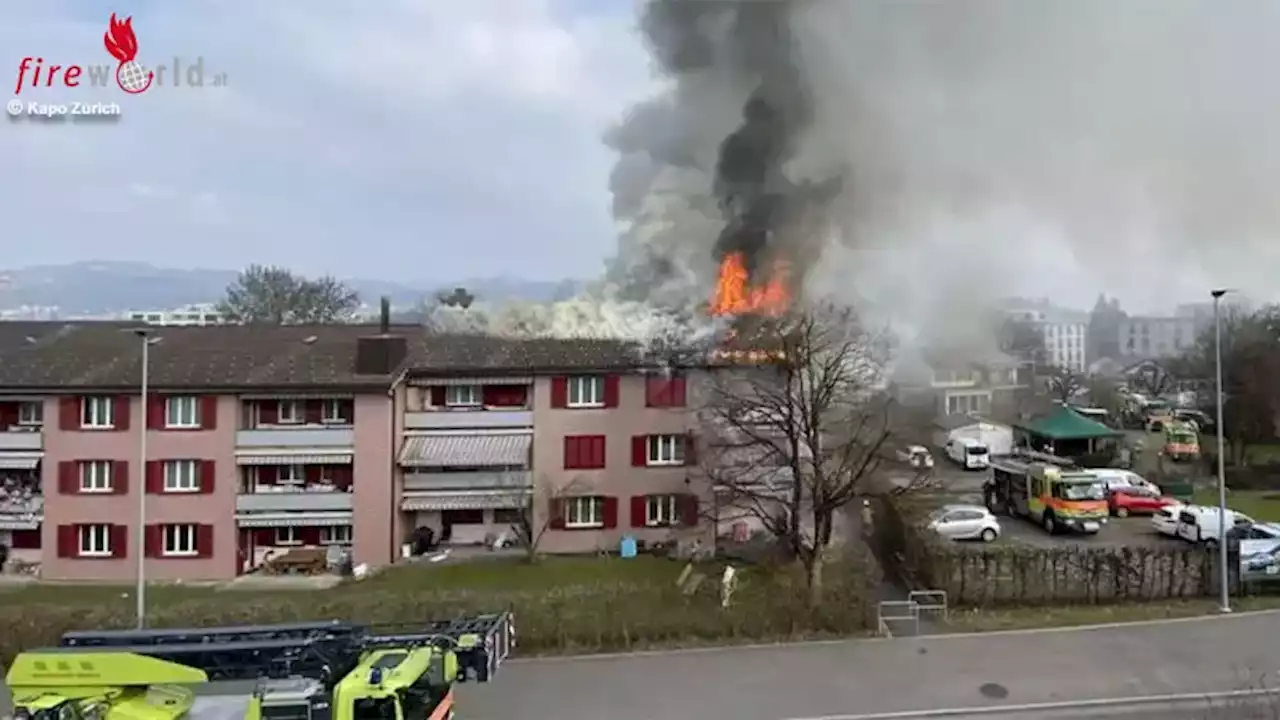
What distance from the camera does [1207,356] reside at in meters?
51.5

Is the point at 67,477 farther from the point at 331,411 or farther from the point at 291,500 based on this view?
the point at 331,411

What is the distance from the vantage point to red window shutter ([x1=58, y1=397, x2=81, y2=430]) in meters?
23.9

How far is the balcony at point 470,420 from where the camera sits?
25.5 metres

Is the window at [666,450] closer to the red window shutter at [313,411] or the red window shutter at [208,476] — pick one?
the red window shutter at [313,411]

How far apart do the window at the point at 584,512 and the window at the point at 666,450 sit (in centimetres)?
190

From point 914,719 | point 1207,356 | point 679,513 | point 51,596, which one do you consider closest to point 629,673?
point 914,719

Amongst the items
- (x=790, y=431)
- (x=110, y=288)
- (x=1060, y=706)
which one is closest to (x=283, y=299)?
(x=110, y=288)

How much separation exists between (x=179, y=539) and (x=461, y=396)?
816 centimetres

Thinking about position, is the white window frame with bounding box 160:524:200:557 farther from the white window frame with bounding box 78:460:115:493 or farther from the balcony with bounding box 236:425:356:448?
the balcony with bounding box 236:425:356:448

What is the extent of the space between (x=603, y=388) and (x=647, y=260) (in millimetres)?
10146

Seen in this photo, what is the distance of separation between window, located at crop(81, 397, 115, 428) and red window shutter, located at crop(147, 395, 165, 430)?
0.93 metres

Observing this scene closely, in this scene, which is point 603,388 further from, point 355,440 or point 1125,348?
point 1125,348

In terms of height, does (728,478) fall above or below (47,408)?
below

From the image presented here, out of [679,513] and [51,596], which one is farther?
[679,513]
